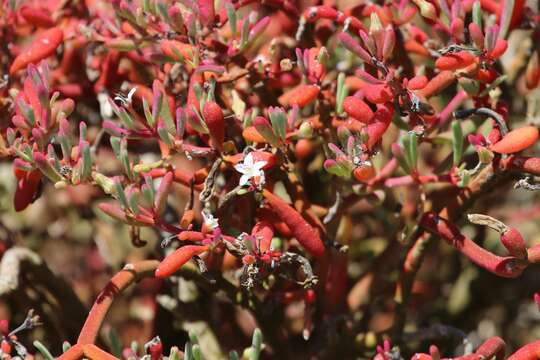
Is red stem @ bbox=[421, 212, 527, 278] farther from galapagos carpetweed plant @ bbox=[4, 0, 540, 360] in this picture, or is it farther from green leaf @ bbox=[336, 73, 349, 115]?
green leaf @ bbox=[336, 73, 349, 115]

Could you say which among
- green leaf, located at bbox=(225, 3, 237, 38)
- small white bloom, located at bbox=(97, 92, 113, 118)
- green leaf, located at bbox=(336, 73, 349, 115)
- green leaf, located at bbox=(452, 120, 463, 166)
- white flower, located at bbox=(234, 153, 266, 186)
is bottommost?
small white bloom, located at bbox=(97, 92, 113, 118)

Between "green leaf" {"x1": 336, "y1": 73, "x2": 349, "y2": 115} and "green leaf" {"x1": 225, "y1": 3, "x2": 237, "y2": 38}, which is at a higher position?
"green leaf" {"x1": 225, "y1": 3, "x2": 237, "y2": 38}

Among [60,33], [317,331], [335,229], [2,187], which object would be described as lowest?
[2,187]

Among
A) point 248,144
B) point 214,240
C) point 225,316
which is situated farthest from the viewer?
point 225,316

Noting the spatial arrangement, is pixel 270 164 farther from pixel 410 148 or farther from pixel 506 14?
pixel 506 14

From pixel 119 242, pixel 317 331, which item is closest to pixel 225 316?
pixel 317 331

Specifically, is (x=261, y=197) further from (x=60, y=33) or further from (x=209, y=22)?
(x=60, y=33)

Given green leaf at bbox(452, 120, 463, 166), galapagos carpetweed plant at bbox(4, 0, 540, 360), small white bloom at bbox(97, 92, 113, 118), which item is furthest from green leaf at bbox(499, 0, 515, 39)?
small white bloom at bbox(97, 92, 113, 118)
